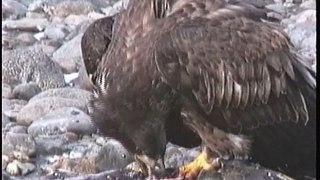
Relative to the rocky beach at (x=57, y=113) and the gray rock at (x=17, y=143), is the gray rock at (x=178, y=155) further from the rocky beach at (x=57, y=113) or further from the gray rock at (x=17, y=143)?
the gray rock at (x=17, y=143)

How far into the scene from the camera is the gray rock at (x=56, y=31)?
2.18 metres

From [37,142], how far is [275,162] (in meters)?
0.42

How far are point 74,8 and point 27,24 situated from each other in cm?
9

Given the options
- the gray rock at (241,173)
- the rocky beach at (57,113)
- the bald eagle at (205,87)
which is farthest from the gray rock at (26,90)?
the gray rock at (241,173)

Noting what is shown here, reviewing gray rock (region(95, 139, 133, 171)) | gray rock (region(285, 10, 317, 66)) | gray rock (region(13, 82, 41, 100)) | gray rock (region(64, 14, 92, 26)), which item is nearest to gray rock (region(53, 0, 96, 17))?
gray rock (region(64, 14, 92, 26))

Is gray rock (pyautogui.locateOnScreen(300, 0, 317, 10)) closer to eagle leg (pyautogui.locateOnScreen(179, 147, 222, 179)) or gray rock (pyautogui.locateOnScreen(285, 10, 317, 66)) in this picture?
gray rock (pyautogui.locateOnScreen(285, 10, 317, 66))

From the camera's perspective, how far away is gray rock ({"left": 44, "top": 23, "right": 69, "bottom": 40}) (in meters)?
2.18

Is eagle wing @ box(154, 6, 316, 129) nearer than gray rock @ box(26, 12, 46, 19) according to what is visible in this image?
Yes

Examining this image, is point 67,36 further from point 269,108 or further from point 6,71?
point 269,108

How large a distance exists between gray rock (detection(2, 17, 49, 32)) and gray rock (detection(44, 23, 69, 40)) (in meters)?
0.01

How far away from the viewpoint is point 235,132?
6.91 feet

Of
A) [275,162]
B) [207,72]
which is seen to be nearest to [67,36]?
[207,72]

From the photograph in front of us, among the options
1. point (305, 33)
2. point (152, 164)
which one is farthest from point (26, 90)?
point (305, 33)

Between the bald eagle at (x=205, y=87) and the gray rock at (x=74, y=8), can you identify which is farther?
the gray rock at (x=74, y=8)
